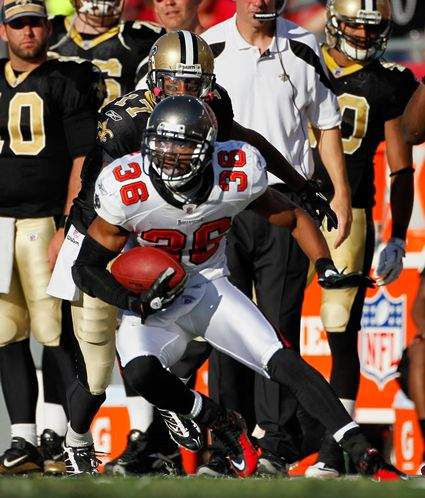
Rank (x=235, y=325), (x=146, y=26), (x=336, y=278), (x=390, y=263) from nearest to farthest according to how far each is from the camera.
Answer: (x=336, y=278)
(x=235, y=325)
(x=390, y=263)
(x=146, y=26)

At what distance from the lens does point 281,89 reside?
7.60m

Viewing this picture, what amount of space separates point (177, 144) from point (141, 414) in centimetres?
173

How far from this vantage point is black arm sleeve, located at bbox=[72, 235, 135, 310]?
6.64 m

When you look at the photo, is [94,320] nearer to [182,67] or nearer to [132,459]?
[132,459]

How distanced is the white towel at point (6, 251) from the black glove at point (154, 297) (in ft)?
4.38

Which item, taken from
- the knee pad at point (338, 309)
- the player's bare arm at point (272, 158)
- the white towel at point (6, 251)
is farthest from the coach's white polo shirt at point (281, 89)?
the white towel at point (6, 251)

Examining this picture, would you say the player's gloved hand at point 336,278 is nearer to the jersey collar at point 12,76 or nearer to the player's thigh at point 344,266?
the player's thigh at point 344,266

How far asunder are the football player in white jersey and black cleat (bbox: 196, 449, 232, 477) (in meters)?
0.32

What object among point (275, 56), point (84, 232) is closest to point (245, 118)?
point (275, 56)

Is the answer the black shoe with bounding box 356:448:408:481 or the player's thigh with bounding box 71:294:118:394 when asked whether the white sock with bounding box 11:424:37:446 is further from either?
the black shoe with bounding box 356:448:408:481

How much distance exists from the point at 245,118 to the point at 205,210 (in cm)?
93

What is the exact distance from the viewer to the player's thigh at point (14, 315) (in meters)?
7.77

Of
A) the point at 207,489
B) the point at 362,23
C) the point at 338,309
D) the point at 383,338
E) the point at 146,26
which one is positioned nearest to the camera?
the point at 207,489

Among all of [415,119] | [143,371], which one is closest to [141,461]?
[143,371]
